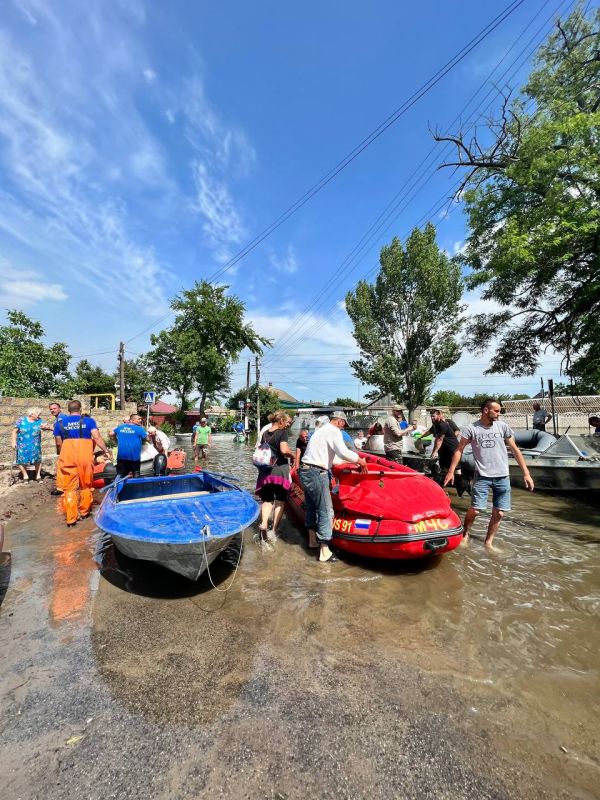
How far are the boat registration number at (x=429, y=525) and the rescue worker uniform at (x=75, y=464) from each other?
5.48m

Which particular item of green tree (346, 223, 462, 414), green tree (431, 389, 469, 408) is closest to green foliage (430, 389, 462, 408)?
green tree (431, 389, 469, 408)

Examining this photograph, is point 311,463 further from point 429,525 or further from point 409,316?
point 409,316

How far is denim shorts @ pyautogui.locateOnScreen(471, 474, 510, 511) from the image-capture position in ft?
17.1

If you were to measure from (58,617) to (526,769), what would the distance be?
4.03 m

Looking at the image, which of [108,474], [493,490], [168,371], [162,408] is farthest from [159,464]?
[162,408]

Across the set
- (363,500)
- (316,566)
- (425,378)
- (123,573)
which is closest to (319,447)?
(363,500)

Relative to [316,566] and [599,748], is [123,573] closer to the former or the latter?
[316,566]

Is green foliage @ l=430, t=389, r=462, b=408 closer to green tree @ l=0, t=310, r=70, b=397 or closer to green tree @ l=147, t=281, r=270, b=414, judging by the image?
green tree @ l=147, t=281, r=270, b=414

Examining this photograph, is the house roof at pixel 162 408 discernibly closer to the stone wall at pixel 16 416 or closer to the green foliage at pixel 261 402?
the green foliage at pixel 261 402

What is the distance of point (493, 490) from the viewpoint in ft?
17.4

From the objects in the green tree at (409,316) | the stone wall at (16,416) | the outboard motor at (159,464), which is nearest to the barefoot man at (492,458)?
the outboard motor at (159,464)

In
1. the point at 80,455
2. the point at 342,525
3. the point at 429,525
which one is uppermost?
the point at 80,455

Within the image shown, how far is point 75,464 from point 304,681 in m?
5.36

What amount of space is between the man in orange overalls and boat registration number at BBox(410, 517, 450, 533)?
216 inches
